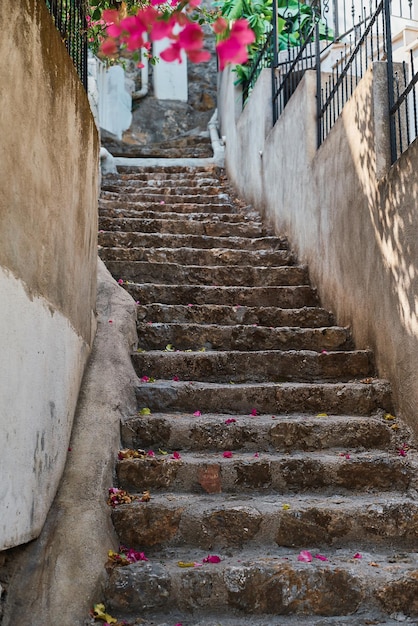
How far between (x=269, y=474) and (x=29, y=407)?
1338 millimetres

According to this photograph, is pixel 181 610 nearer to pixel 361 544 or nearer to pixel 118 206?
pixel 361 544

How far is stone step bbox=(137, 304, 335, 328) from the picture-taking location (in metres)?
4.59

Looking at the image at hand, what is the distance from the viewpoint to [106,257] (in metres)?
5.33

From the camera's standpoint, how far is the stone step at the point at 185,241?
18.7ft

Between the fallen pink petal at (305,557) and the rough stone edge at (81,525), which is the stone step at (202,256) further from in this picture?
the fallen pink petal at (305,557)

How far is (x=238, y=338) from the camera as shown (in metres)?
4.40

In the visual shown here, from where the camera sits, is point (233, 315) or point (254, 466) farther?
point (233, 315)

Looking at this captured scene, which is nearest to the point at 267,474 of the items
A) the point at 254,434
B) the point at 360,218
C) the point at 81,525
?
the point at 254,434

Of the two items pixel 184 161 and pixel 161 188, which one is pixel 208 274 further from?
pixel 184 161

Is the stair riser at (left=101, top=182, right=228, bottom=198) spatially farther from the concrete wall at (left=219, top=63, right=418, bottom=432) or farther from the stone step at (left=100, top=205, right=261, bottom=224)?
the concrete wall at (left=219, top=63, right=418, bottom=432)

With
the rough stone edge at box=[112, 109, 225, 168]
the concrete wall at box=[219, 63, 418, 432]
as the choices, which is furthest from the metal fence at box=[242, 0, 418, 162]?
the rough stone edge at box=[112, 109, 225, 168]

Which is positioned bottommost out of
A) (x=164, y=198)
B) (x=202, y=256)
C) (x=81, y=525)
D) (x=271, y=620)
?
(x=271, y=620)

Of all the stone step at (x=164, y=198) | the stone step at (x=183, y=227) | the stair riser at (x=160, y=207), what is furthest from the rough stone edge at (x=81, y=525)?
the stone step at (x=164, y=198)

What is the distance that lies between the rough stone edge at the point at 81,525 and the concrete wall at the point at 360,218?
1508 mm
